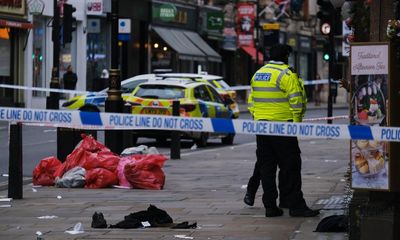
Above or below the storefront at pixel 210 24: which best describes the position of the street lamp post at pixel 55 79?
below

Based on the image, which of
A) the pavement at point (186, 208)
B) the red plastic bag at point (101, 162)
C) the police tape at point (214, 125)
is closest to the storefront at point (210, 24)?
the pavement at point (186, 208)

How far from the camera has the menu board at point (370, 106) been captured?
320 inches

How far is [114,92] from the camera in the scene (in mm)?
15852

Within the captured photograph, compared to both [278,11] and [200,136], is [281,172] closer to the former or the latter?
Result: [200,136]

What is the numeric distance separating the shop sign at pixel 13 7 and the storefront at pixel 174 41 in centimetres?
1106

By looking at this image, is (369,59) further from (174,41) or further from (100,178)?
(174,41)

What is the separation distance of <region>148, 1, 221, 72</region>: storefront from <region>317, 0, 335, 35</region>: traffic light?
25.5m

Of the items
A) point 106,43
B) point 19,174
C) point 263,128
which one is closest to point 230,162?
point 19,174

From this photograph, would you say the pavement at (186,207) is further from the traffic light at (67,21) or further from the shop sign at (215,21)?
the shop sign at (215,21)

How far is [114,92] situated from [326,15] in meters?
9.11

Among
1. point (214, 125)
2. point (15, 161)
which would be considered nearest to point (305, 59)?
point (15, 161)

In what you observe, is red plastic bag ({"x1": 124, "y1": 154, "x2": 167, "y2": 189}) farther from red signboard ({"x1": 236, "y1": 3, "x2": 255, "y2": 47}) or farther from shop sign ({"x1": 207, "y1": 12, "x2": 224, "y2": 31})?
red signboard ({"x1": 236, "y1": 3, "x2": 255, "y2": 47})

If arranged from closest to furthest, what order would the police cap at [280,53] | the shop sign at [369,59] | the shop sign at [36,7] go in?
the shop sign at [369,59]
the police cap at [280,53]
the shop sign at [36,7]

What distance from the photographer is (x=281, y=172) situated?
11102mm
